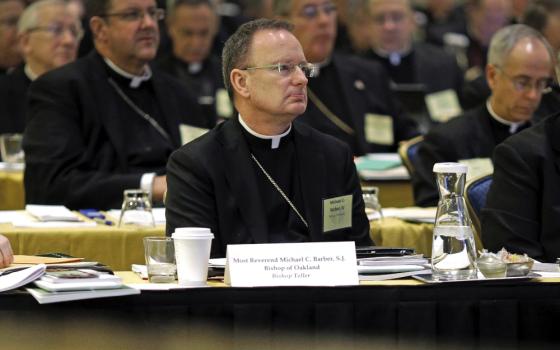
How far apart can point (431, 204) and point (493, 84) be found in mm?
797

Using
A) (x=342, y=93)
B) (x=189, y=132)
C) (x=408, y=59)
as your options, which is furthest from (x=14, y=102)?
(x=408, y=59)

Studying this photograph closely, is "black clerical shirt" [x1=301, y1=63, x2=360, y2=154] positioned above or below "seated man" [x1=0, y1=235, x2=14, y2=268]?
above

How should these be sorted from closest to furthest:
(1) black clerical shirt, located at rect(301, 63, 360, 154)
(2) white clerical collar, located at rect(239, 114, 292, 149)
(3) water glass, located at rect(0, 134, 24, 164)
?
(2) white clerical collar, located at rect(239, 114, 292, 149), (3) water glass, located at rect(0, 134, 24, 164), (1) black clerical shirt, located at rect(301, 63, 360, 154)

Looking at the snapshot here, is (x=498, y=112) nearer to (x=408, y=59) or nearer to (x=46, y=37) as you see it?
(x=46, y=37)

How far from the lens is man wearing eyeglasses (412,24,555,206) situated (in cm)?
638

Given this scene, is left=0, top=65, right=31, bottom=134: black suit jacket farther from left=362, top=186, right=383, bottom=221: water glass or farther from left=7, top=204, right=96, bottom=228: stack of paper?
left=362, top=186, right=383, bottom=221: water glass

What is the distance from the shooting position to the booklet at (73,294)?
3240 millimetres

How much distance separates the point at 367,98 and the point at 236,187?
168 inches

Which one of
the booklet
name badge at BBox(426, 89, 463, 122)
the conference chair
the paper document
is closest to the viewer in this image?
the booklet

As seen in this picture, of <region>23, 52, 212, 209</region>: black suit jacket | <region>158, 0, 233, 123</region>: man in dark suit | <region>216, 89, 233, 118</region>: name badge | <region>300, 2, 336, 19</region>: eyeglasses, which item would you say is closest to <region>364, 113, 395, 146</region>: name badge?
<region>300, 2, 336, 19</region>: eyeglasses

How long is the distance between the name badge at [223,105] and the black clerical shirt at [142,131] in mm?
2171

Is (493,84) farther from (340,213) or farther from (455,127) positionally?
(340,213)

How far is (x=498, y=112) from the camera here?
262 inches

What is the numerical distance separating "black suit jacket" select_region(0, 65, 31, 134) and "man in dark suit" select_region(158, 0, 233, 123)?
1.50 meters
